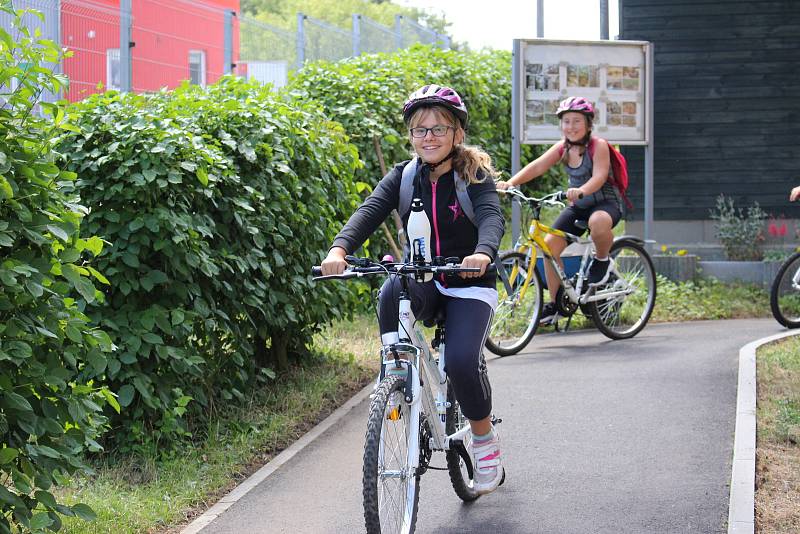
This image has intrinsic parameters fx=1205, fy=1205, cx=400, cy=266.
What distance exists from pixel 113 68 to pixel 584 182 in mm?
3875

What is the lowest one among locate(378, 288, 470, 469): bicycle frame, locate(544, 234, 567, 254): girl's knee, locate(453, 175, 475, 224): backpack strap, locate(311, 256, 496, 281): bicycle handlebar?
locate(378, 288, 470, 469): bicycle frame

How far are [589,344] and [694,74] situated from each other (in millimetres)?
5242

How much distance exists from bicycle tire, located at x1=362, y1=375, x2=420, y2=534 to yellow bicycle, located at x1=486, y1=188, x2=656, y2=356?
177 inches

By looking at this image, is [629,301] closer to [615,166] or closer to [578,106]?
[615,166]

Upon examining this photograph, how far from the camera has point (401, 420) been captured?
480 centimetres

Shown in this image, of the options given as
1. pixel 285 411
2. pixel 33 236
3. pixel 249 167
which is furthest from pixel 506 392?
pixel 33 236

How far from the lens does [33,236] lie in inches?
173

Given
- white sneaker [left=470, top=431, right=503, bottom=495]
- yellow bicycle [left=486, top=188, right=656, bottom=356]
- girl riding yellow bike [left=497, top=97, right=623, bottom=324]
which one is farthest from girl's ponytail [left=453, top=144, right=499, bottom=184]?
girl riding yellow bike [left=497, top=97, right=623, bottom=324]

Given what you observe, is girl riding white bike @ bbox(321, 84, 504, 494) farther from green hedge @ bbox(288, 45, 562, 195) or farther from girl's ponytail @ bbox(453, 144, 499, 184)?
green hedge @ bbox(288, 45, 562, 195)

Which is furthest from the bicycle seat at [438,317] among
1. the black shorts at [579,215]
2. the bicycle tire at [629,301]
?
the bicycle tire at [629,301]

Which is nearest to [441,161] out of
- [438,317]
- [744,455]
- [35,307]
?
[438,317]

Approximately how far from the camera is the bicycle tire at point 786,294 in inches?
418

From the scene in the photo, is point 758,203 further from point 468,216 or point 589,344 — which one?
point 468,216

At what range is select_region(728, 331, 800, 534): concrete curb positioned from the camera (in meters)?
5.28
